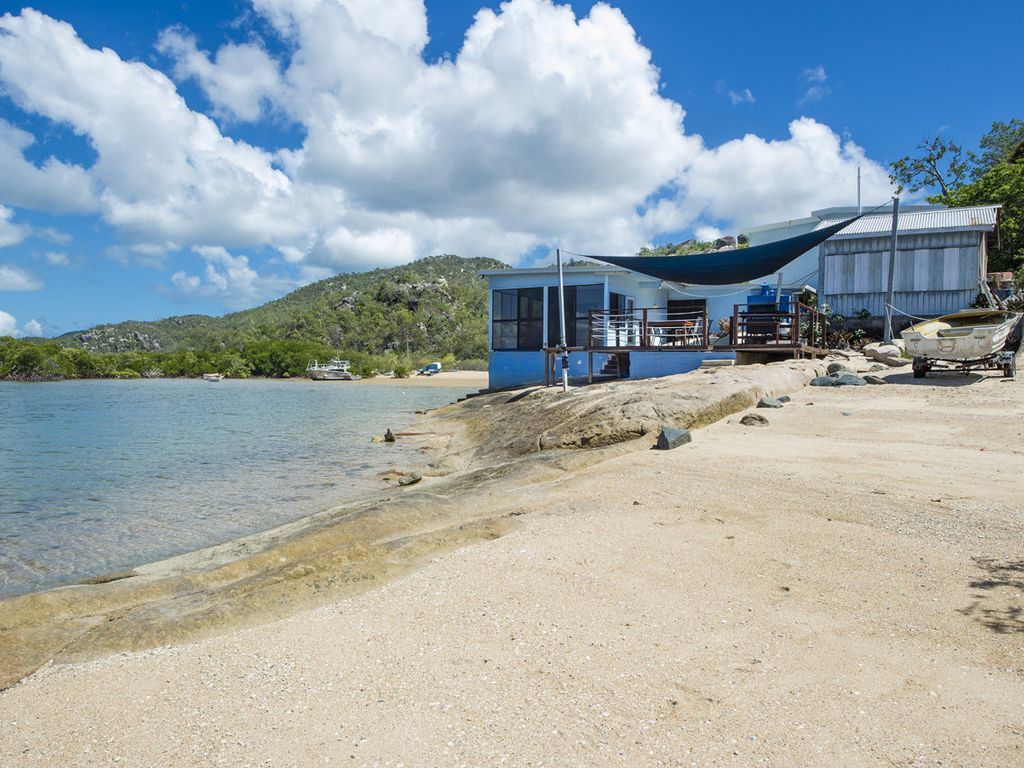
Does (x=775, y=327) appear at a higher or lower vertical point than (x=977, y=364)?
higher

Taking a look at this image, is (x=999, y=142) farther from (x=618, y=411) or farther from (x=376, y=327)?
(x=376, y=327)

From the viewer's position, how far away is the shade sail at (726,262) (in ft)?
50.4

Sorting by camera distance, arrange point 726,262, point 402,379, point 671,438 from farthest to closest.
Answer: point 402,379
point 726,262
point 671,438

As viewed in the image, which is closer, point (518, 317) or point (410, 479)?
point (410, 479)

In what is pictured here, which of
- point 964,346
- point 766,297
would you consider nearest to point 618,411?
point 964,346

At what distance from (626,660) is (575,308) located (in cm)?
1776

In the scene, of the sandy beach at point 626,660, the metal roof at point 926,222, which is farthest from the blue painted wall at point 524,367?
the sandy beach at point 626,660

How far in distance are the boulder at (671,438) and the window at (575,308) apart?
38.2ft

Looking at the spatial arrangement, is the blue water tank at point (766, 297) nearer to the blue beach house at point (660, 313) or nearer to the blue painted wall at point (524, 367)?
the blue beach house at point (660, 313)

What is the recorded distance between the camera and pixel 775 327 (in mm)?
17734

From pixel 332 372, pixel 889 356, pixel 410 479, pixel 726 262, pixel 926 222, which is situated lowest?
pixel 332 372

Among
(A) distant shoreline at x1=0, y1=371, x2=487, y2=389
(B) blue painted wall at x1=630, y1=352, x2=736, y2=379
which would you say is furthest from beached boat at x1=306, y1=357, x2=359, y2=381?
(B) blue painted wall at x1=630, y1=352, x2=736, y2=379

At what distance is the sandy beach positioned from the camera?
2682 millimetres

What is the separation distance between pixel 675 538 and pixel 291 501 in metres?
6.55
